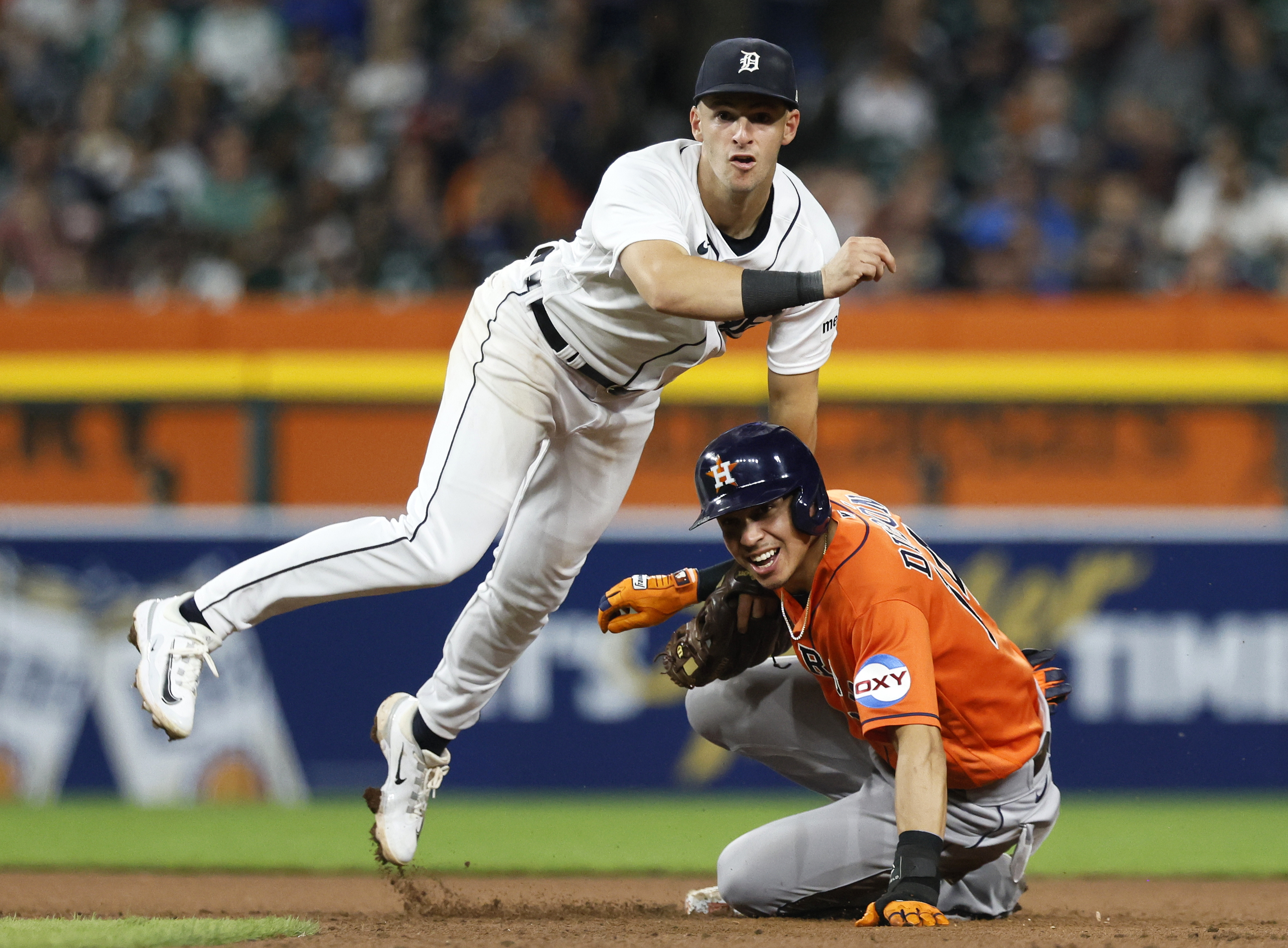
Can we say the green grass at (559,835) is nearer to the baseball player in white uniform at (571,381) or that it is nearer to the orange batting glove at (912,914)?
the baseball player in white uniform at (571,381)

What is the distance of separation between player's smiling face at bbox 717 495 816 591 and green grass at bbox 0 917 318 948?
4.76 ft

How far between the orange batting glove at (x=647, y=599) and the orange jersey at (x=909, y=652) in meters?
0.45

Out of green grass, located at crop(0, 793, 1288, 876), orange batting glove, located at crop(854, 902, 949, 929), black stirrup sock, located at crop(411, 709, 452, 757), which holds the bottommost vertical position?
green grass, located at crop(0, 793, 1288, 876)

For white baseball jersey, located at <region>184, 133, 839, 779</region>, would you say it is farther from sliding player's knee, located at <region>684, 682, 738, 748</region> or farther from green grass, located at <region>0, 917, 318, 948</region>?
green grass, located at <region>0, 917, 318, 948</region>

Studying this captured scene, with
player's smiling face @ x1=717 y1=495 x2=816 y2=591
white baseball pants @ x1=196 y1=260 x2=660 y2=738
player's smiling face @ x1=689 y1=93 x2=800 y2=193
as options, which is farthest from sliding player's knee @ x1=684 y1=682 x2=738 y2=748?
player's smiling face @ x1=689 y1=93 x2=800 y2=193

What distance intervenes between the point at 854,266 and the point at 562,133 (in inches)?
249

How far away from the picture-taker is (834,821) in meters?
4.50

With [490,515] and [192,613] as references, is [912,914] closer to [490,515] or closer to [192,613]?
[490,515]

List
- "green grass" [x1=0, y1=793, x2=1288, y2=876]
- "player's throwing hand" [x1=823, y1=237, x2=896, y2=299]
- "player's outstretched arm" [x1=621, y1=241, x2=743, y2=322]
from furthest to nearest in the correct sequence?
"green grass" [x1=0, y1=793, x2=1288, y2=876], "player's outstretched arm" [x1=621, y1=241, x2=743, y2=322], "player's throwing hand" [x1=823, y1=237, x2=896, y2=299]

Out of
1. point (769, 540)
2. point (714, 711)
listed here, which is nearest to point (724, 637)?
point (714, 711)

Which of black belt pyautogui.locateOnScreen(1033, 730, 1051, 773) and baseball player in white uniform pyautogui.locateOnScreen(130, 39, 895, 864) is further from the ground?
baseball player in white uniform pyautogui.locateOnScreen(130, 39, 895, 864)

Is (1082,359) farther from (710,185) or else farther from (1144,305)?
(710,185)

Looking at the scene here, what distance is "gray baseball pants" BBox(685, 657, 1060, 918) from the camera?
4.43m

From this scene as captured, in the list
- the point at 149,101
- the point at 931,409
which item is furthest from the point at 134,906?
the point at 149,101
